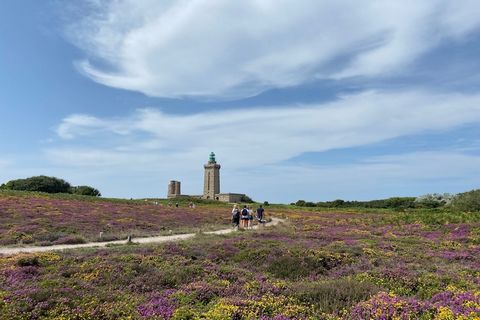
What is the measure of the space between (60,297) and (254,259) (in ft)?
27.3

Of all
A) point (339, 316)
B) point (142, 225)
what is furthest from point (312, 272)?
point (142, 225)

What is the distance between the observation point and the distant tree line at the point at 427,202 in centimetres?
5842

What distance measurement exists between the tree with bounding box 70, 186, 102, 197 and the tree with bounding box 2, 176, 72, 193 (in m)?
4.02

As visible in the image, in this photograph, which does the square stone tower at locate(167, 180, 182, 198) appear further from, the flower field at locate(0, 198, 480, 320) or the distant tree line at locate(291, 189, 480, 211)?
the flower field at locate(0, 198, 480, 320)

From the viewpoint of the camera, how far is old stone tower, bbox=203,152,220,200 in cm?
13702

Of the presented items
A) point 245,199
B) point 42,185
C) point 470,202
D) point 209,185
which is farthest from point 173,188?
point 470,202

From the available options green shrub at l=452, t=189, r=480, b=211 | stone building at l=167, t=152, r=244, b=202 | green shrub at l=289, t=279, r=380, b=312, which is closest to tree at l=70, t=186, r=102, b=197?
stone building at l=167, t=152, r=244, b=202

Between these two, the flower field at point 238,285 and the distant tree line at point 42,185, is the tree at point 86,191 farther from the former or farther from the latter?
the flower field at point 238,285

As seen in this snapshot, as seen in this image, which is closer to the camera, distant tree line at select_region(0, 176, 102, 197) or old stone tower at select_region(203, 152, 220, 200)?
distant tree line at select_region(0, 176, 102, 197)

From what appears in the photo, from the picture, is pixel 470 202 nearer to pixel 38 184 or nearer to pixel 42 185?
pixel 42 185

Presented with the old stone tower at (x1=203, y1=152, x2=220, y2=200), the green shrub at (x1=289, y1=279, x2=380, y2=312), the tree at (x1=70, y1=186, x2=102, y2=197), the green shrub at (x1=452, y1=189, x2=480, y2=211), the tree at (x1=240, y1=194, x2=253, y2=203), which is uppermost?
the old stone tower at (x1=203, y1=152, x2=220, y2=200)

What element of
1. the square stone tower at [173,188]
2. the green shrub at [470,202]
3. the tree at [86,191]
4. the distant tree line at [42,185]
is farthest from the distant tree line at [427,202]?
the distant tree line at [42,185]

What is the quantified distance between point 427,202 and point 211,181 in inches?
2873

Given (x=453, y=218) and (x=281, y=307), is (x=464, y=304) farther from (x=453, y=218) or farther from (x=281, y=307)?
(x=453, y=218)
